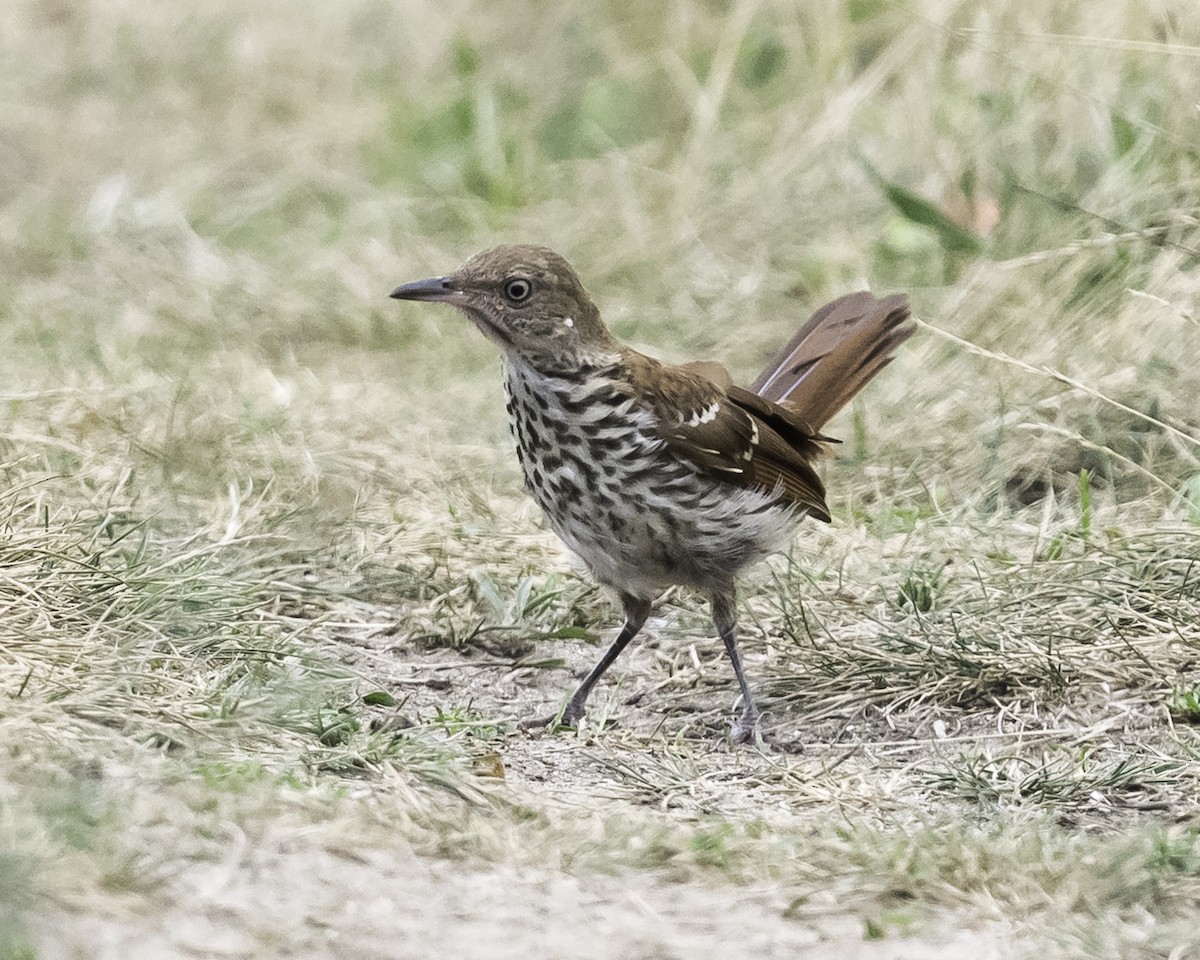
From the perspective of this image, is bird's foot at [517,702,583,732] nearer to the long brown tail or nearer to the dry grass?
the dry grass

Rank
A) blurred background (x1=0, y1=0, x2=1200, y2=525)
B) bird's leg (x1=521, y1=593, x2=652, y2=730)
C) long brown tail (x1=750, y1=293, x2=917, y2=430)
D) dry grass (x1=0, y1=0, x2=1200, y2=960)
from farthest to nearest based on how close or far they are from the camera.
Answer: blurred background (x1=0, y1=0, x2=1200, y2=525) < long brown tail (x1=750, y1=293, x2=917, y2=430) < bird's leg (x1=521, y1=593, x2=652, y2=730) < dry grass (x1=0, y1=0, x2=1200, y2=960)

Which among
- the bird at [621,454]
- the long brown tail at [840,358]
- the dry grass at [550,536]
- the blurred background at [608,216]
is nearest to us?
the dry grass at [550,536]

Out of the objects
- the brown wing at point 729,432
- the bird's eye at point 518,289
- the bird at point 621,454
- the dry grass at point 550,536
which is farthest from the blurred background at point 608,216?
the bird's eye at point 518,289

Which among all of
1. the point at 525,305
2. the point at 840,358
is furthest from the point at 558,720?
the point at 840,358

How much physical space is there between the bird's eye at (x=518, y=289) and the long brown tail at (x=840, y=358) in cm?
107

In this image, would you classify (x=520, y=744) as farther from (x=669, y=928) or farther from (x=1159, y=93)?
(x=1159, y=93)

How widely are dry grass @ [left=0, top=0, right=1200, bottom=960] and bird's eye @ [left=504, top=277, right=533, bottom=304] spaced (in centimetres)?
102

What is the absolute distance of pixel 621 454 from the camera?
4445mm

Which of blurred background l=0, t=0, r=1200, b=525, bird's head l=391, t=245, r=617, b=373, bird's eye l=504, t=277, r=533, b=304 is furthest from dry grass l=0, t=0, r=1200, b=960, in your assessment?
bird's eye l=504, t=277, r=533, b=304

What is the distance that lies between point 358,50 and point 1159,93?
233 inches

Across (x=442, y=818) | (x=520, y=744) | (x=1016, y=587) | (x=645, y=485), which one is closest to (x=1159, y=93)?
(x=1016, y=587)

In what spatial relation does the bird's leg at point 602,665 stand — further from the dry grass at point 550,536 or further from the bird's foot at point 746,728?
the bird's foot at point 746,728

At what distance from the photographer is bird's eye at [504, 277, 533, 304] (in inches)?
180

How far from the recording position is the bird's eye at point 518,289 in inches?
180
